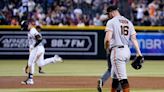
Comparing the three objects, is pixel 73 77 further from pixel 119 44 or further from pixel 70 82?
pixel 119 44

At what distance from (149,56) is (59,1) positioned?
5499 millimetres

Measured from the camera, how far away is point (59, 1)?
2842cm

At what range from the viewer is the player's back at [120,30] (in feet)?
36.3

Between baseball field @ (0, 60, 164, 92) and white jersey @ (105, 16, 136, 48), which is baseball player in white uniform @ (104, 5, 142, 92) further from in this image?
baseball field @ (0, 60, 164, 92)

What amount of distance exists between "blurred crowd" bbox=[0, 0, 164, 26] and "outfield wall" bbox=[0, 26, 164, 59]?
63 cm

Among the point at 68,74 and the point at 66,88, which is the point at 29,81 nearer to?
the point at 66,88

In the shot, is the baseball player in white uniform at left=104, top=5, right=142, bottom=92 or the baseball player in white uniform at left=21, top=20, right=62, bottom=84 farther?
the baseball player in white uniform at left=21, top=20, right=62, bottom=84

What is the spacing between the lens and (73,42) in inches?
1042

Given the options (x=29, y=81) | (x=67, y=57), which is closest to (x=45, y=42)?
(x=67, y=57)

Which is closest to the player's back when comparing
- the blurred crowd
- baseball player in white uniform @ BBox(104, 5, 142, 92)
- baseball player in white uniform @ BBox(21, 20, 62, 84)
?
baseball player in white uniform @ BBox(104, 5, 142, 92)

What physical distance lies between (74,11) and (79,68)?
604 cm

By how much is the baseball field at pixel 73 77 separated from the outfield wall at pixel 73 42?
38.6 inches

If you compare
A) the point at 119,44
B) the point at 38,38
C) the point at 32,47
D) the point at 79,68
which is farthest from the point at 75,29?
the point at 119,44

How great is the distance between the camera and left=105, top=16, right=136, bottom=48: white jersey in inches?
435
